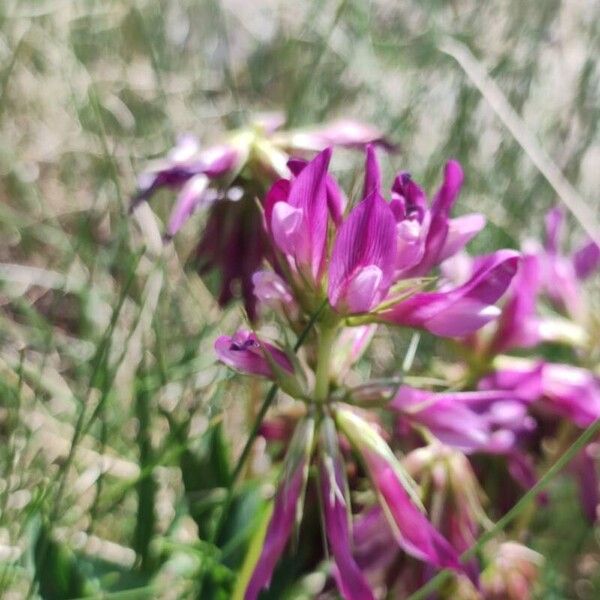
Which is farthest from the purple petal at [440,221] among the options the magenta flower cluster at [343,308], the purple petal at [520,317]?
the purple petal at [520,317]

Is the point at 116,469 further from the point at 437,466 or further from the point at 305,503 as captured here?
the point at 437,466

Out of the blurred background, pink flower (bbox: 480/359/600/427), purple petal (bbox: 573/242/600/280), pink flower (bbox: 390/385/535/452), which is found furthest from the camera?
the blurred background

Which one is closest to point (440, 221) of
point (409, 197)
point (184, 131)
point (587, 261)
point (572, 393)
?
point (409, 197)

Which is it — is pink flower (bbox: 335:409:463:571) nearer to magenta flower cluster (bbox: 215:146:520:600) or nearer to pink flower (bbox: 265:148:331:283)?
magenta flower cluster (bbox: 215:146:520:600)

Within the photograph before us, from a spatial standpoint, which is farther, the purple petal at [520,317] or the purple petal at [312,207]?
the purple petal at [520,317]

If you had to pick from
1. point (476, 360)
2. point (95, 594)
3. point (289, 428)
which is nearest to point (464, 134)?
point (476, 360)

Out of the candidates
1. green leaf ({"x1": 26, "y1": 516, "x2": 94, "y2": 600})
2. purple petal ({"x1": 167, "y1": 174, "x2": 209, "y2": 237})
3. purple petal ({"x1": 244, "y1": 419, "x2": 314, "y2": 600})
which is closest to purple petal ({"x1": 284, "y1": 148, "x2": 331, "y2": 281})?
purple petal ({"x1": 244, "y1": 419, "x2": 314, "y2": 600})

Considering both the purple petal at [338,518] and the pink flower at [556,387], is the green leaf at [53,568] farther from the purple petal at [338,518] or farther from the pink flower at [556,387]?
the pink flower at [556,387]
